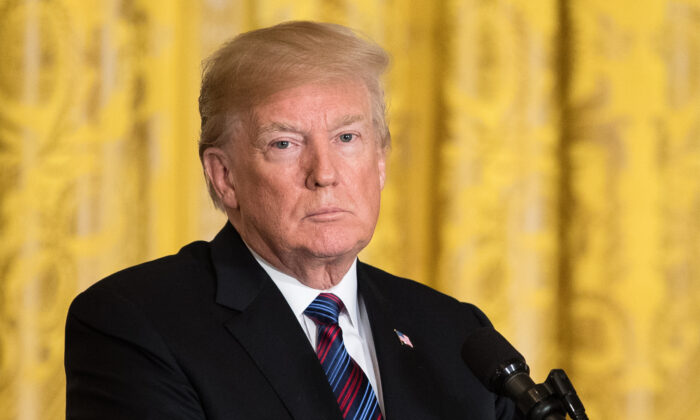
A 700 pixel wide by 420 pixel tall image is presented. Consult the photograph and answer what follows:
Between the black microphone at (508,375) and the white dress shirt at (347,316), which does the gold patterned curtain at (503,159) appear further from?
the black microphone at (508,375)

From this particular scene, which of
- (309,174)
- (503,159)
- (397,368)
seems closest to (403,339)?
(397,368)

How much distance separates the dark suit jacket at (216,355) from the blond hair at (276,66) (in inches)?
11.3

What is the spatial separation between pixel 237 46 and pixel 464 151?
4.15ft

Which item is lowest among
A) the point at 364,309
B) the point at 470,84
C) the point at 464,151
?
the point at 364,309

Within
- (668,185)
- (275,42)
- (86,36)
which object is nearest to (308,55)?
(275,42)

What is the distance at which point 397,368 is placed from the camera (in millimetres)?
2020

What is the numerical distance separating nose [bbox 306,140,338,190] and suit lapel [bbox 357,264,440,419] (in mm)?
360

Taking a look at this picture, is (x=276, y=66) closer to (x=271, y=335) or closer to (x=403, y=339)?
(x=271, y=335)

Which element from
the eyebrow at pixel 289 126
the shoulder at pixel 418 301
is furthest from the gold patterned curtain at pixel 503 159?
the eyebrow at pixel 289 126

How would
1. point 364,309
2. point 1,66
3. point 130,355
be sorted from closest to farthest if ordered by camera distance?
point 130,355
point 364,309
point 1,66

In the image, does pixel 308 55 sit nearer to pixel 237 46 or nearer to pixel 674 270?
pixel 237 46

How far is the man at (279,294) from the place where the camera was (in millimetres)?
1765

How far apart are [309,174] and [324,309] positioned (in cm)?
31

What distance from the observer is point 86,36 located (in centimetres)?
282
